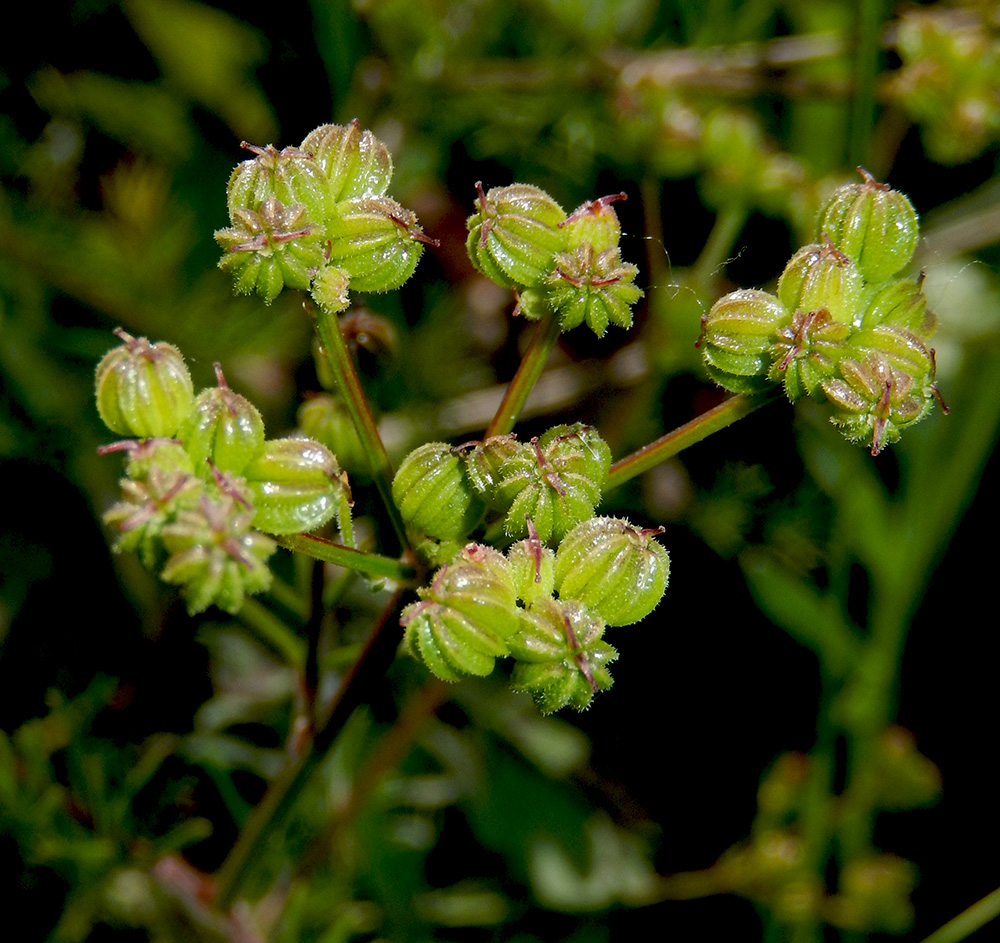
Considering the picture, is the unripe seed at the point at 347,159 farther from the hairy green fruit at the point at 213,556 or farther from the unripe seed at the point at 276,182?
the hairy green fruit at the point at 213,556

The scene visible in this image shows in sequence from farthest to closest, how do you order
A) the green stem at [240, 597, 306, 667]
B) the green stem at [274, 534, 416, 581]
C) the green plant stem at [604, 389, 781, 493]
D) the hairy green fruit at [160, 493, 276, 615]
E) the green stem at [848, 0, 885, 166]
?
the green stem at [848, 0, 885, 166] → the green stem at [240, 597, 306, 667] → the green plant stem at [604, 389, 781, 493] → the green stem at [274, 534, 416, 581] → the hairy green fruit at [160, 493, 276, 615]

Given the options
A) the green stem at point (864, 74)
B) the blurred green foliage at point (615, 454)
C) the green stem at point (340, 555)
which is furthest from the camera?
the blurred green foliage at point (615, 454)

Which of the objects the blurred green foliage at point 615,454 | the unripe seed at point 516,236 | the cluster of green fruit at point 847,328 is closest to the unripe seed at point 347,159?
the unripe seed at point 516,236

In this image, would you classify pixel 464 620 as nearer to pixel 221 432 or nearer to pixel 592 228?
pixel 221 432

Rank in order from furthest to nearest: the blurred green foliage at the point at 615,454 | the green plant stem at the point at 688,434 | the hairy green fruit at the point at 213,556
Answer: the blurred green foliage at the point at 615,454 < the green plant stem at the point at 688,434 < the hairy green fruit at the point at 213,556

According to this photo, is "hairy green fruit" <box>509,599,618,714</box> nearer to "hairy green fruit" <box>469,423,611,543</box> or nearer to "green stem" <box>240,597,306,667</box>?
"hairy green fruit" <box>469,423,611,543</box>

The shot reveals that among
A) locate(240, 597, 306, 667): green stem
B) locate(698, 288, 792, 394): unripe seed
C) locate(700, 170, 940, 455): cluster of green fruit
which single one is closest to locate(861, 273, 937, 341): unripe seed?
locate(700, 170, 940, 455): cluster of green fruit
